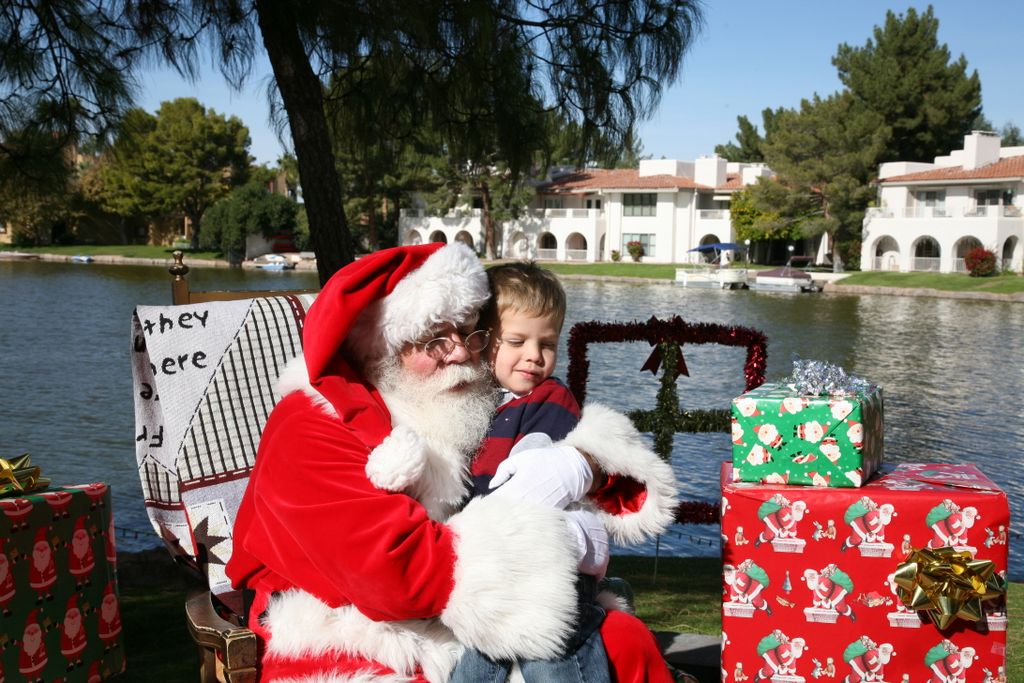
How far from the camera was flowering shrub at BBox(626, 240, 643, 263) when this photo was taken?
44344 mm

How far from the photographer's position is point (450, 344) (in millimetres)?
2074

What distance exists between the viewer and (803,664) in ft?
8.59

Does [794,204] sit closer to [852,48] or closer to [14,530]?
[852,48]

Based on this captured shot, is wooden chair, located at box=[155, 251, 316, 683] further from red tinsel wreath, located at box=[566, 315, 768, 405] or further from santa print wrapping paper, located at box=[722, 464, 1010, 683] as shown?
red tinsel wreath, located at box=[566, 315, 768, 405]

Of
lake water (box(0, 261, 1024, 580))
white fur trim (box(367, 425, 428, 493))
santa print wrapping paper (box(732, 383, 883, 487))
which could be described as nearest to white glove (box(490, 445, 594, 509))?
white fur trim (box(367, 425, 428, 493))

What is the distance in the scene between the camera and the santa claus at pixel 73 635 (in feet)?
9.08

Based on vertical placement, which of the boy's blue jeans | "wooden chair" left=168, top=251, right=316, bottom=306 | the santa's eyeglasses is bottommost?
the boy's blue jeans

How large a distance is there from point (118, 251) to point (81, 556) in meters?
52.0

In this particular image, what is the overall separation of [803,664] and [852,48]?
4461cm

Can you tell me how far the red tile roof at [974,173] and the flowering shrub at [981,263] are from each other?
396cm

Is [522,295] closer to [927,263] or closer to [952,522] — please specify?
[952,522]

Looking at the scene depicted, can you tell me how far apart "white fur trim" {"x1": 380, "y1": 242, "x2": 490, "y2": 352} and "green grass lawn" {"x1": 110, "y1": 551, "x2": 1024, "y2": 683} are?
2.03 m

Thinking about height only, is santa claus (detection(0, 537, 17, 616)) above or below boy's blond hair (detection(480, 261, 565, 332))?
below

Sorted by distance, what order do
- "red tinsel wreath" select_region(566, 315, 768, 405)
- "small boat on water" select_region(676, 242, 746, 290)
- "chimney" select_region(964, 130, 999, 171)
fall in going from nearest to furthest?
"red tinsel wreath" select_region(566, 315, 768, 405) < "small boat on water" select_region(676, 242, 746, 290) < "chimney" select_region(964, 130, 999, 171)
